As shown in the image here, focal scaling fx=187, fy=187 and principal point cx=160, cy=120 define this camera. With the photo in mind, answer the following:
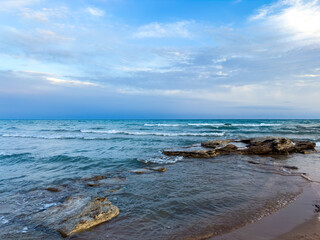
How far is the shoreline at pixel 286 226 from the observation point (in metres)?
3.68

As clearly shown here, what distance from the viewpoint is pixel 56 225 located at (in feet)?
14.0

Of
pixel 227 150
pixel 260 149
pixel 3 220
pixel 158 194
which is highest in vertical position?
pixel 260 149

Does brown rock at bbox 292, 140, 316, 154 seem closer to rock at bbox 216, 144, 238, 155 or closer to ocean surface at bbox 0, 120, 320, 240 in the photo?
ocean surface at bbox 0, 120, 320, 240

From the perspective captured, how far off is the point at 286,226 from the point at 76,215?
15.7ft

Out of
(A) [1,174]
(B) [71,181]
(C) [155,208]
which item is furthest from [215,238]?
(A) [1,174]

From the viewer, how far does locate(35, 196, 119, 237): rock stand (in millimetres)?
4145

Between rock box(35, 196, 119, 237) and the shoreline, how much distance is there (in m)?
2.59

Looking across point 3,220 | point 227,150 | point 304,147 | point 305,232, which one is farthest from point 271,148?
point 3,220

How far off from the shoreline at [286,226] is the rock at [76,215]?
259 cm

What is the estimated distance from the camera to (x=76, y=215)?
456 centimetres

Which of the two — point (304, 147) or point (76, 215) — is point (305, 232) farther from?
point (304, 147)

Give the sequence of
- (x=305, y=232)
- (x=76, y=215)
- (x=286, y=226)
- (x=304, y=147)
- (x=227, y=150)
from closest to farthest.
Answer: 1. (x=305, y=232)
2. (x=286, y=226)
3. (x=76, y=215)
4. (x=227, y=150)
5. (x=304, y=147)

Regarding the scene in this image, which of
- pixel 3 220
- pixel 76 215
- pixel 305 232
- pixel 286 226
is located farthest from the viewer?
pixel 3 220

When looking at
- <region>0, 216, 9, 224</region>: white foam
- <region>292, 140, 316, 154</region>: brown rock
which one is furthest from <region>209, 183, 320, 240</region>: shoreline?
<region>292, 140, 316, 154</region>: brown rock
